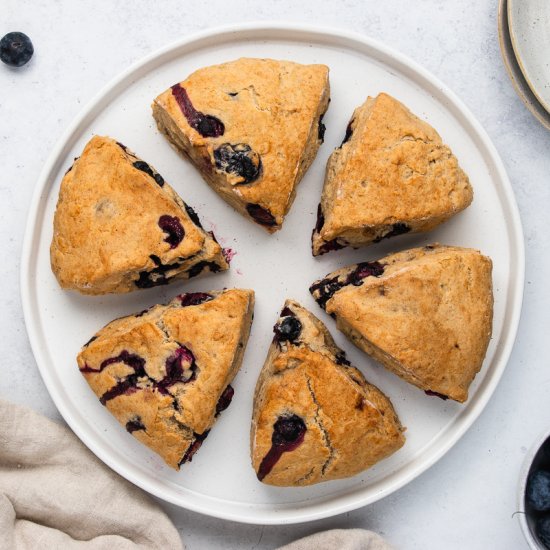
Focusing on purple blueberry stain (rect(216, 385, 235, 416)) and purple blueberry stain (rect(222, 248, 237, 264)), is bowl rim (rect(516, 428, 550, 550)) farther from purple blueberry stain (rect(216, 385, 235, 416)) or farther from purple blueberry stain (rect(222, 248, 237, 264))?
purple blueberry stain (rect(222, 248, 237, 264))

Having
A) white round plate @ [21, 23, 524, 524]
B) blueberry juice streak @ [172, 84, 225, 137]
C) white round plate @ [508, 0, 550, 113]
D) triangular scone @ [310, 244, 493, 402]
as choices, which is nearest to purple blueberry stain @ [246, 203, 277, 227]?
white round plate @ [21, 23, 524, 524]

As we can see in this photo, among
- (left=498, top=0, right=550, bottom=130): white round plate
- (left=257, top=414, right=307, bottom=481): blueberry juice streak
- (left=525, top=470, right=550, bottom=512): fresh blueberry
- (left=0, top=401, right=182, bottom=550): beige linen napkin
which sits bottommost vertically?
(left=0, top=401, right=182, bottom=550): beige linen napkin

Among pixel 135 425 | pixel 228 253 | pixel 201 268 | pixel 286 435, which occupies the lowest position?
pixel 135 425

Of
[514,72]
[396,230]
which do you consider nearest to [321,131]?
[396,230]

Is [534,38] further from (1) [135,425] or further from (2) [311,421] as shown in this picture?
(1) [135,425]

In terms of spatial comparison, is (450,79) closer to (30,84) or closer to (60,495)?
(30,84)

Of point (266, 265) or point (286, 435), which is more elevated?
point (266, 265)

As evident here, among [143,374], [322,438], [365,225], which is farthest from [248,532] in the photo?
[365,225]

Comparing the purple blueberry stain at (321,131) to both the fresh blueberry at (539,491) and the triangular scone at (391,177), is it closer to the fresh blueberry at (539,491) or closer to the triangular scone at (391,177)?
the triangular scone at (391,177)
